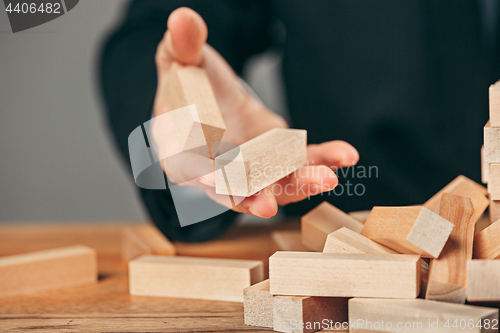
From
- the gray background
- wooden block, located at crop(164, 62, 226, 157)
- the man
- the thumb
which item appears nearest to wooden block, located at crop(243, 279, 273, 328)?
wooden block, located at crop(164, 62, 226, 157)

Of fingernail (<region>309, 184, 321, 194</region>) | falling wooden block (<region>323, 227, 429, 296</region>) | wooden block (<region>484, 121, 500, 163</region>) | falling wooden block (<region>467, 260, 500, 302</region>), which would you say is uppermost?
wooden block (<region>484, 121, 500, 163</region>)

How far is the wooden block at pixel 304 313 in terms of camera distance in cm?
55

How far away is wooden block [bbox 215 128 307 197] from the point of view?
1.86ft

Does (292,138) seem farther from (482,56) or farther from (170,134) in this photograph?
(482,56)

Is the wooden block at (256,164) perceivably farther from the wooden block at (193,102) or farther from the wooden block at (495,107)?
the wooden block at (495,107)

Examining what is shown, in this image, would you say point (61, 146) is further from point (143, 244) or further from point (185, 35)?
point (185, 35)

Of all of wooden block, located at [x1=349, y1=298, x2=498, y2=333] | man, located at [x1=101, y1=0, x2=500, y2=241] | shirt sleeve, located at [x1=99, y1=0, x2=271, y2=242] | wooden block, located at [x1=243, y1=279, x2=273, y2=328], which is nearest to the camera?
wooden block, located at [x1=349, y1=298, x2=498, y2=333]

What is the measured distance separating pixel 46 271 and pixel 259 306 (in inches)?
18.7

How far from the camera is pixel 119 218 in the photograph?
2600mm

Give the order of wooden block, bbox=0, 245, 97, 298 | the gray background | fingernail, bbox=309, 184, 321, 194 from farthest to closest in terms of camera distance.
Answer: the gray background → wooden block, bbox=0, 245, 97, 298 → fingernail, bbox=309, 184, 321, 194

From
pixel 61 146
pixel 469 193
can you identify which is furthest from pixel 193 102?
pixel 61 146

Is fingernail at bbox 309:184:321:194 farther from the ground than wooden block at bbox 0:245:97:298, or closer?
farther from the ground

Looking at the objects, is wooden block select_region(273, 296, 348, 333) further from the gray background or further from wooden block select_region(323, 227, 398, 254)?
the gray background

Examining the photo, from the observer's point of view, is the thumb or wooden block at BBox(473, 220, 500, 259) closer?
wooden block at BBox(473, 220, 500, 259)
